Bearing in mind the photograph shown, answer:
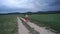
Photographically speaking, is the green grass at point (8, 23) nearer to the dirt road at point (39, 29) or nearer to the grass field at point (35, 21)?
the grass field at point (35, 21)

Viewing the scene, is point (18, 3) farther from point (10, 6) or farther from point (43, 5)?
point (43, 5)

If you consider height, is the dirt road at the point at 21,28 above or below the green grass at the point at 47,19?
below

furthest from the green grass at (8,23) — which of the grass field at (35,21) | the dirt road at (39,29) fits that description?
the dirt road at (39,29)

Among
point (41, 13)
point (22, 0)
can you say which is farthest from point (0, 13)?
point (41, 13)

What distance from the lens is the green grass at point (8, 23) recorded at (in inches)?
144

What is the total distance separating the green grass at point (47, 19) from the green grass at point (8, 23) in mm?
302

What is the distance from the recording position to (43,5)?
3.74 m

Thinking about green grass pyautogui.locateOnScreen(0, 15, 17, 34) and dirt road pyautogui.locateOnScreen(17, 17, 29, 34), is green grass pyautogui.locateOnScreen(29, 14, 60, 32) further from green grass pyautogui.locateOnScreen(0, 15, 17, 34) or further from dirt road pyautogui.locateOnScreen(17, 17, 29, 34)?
green grass pyautogui.locateOnScreen(0, 15, 17, 34)

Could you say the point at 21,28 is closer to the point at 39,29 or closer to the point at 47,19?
the point at 39,29

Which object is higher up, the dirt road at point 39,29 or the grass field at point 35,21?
the grass field at point 35,21

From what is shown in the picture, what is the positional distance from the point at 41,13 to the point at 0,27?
29.5 inches

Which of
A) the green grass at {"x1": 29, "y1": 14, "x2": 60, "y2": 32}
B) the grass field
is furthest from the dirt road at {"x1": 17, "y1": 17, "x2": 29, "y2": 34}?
the green grass at {"x1": 29, "y1": 14, "x2": 60, "y2": 32}

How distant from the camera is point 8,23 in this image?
3713mm

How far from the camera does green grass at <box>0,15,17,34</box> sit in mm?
3658
